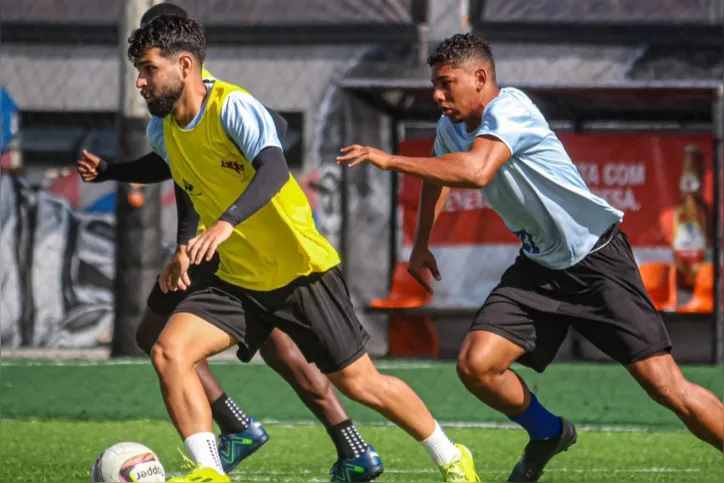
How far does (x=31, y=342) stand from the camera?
16.1 metres

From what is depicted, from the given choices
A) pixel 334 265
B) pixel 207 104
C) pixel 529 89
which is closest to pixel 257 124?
pixel 207 104

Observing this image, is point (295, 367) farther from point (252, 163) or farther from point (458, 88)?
point (458, 88)

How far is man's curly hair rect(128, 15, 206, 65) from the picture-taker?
6.23 m

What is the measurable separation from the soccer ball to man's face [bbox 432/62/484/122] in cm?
185

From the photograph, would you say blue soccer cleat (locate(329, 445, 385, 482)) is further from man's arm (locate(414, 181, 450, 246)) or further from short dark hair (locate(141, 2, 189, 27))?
short dark hair (locate(141, 2, 189, 27))

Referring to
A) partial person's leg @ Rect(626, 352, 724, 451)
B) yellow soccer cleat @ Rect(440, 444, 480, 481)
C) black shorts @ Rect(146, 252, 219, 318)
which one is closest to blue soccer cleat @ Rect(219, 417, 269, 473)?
black shorts @ Rect(146, 252, 219, 318)

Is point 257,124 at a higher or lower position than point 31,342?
higher

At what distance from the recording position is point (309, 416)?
10.1 meters

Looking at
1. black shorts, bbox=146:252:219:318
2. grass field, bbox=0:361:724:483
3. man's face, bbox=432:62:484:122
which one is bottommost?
grass field, bbox=0:361:724:483

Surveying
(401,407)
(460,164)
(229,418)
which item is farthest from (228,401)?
(460,164)

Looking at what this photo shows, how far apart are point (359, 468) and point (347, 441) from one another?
5.5 inches

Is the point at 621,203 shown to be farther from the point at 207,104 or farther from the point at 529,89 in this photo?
the point at 207,104

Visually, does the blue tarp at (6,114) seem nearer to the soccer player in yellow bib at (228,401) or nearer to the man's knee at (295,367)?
the soccer player in yellow bib at (228,401)

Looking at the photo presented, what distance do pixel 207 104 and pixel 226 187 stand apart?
357mm
